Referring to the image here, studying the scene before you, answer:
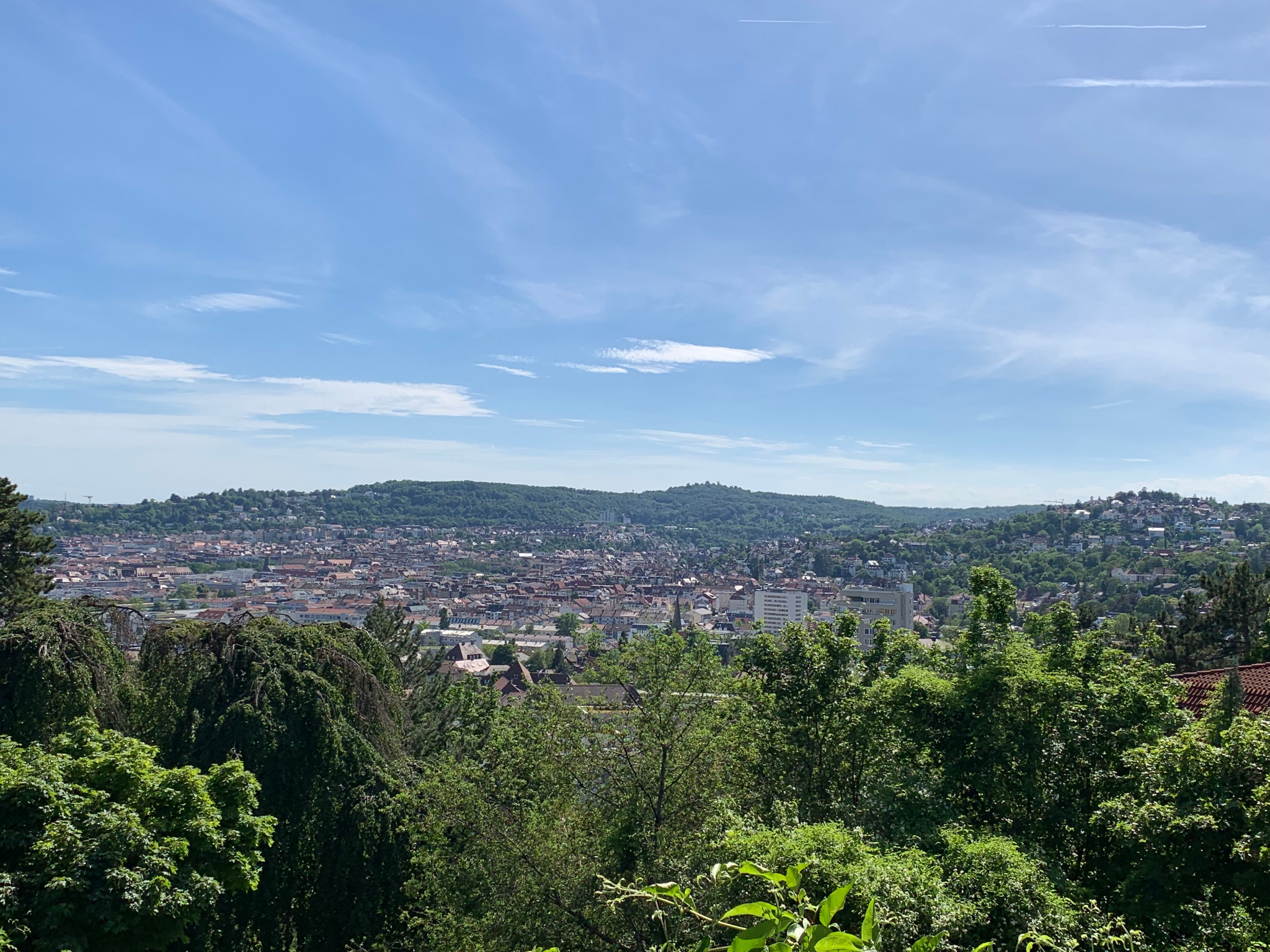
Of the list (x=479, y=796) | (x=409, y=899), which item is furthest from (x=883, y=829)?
(x=409, y=899)

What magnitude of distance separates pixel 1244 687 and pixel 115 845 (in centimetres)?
1159

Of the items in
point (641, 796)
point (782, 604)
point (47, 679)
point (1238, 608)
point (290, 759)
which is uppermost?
point (1238, 608)

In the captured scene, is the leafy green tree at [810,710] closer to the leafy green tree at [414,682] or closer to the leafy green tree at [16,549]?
the leafy green tree at [414,682]

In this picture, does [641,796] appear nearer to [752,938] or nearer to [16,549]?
[752,938]

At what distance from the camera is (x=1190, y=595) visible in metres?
22.6

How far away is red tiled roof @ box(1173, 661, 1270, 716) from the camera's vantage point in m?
8.88

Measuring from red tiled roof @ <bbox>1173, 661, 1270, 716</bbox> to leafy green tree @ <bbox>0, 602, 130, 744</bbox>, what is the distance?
12.4 m

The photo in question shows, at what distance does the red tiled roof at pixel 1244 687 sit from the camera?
8.88 m

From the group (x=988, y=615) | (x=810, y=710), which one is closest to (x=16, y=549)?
(x=810, y=710)

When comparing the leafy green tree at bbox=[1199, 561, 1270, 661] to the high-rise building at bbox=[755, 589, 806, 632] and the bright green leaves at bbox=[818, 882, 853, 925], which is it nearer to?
the bright green leaves at bbox=[818, 882, 853, 925]

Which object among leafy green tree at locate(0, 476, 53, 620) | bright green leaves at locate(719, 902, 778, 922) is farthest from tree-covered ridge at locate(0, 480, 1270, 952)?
leafy green tree at locate(0, 476, 53, 620)

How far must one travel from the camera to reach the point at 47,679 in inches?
357

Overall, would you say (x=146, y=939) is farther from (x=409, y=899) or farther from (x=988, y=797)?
(x=988, y=797)

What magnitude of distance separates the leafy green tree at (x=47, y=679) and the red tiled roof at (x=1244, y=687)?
40.8ft
